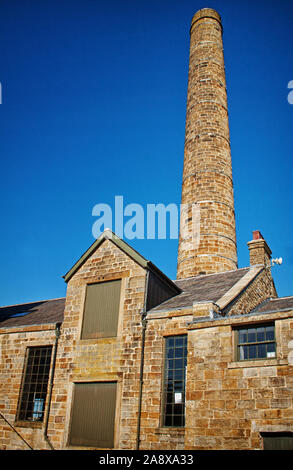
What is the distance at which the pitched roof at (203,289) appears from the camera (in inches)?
583

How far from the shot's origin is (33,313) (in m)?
20.2

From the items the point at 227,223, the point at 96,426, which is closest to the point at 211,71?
the point at 227,223

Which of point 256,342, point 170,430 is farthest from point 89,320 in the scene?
A: point 256,342

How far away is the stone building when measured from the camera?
10797mm

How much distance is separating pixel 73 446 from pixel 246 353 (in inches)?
267

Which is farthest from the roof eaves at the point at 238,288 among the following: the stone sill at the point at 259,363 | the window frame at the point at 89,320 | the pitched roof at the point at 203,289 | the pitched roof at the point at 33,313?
the pitched roof at the point at 33,313

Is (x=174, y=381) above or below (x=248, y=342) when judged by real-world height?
below

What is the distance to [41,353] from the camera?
54.2 ft

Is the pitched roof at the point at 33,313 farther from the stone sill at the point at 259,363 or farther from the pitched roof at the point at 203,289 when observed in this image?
the stone sill at the point at 259,363

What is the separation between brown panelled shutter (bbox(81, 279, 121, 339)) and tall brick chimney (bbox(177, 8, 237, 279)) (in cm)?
834

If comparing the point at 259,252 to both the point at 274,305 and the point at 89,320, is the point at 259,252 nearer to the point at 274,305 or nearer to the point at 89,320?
the point at 274,305

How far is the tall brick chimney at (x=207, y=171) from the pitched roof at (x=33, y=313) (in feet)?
24.6

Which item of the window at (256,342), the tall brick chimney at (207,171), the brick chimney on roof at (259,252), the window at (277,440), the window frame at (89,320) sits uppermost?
the tall brick chimney at (207,171)

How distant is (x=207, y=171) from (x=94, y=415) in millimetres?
16099
